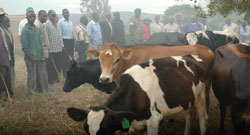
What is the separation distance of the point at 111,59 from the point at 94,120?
2.25 m

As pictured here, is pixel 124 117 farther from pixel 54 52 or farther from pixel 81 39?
pixel 81 39

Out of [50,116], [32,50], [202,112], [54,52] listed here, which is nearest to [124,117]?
[202,112]

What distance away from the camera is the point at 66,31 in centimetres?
985

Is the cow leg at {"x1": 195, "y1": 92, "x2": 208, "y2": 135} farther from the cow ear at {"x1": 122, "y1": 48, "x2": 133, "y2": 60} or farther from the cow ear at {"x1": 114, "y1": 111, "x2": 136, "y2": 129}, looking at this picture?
the cow ear at {"x1": 114, "y1": 111, "x2": 136, "y2": 129}

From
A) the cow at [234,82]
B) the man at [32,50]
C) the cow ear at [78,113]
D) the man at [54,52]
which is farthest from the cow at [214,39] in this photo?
the cow ear at [78,113]

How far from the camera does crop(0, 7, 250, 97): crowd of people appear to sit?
291 inches

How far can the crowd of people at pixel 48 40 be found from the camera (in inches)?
291

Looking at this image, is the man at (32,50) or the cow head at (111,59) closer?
the cow head at (111,59)

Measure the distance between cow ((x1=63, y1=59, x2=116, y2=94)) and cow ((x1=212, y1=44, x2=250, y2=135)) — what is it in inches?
104

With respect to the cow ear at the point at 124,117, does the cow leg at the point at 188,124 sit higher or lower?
lower

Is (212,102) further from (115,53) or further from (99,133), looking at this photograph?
(99,133)

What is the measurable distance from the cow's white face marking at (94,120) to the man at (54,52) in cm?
593

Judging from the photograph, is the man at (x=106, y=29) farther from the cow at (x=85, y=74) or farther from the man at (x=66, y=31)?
the cow at (x=85, y=74)

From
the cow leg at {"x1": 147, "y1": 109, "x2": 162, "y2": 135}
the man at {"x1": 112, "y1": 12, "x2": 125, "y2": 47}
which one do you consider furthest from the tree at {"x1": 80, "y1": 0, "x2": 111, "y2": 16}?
the cow leg at {"x1": 147, "y1": 109, "x2": 162, "y2": 135}
